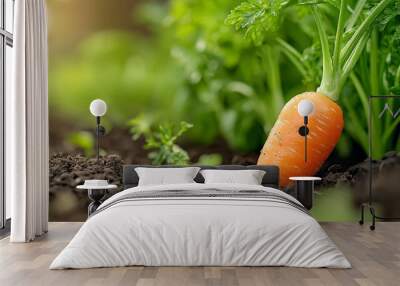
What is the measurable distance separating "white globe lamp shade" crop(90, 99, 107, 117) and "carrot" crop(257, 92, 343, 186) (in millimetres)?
1794

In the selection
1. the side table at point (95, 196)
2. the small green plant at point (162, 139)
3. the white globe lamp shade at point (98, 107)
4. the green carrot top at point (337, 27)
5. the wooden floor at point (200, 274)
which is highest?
the green carrot top at point (337, 27)

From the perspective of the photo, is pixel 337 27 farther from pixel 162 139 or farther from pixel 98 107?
pixel 98 107

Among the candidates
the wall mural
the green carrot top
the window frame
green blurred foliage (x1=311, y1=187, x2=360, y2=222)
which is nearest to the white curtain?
the window frame

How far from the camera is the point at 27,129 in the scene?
5941 millimetres

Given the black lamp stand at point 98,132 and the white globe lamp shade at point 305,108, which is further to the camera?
the black lamp stand at point 98,132

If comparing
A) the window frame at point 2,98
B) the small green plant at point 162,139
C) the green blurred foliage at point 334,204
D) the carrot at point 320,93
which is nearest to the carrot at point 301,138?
the carrot at point 320,93

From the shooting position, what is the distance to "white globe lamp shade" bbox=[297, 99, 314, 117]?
663 cm

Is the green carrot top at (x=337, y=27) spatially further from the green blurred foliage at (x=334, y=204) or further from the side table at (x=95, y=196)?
the side table at (x=95, y=196)

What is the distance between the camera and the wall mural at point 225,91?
273 inches

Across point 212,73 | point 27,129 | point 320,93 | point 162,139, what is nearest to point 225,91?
point 212,73

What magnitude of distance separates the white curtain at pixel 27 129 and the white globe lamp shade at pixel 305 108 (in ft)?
8.52

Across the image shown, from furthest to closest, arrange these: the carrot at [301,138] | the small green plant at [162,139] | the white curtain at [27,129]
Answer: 1. the small green plant at [162,139]
2. the carrot at [301,138]
3. the white curtain at [27,129]

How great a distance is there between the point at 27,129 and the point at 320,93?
306 centimetres

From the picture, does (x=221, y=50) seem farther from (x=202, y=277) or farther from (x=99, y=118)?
(x=202, y=277)
